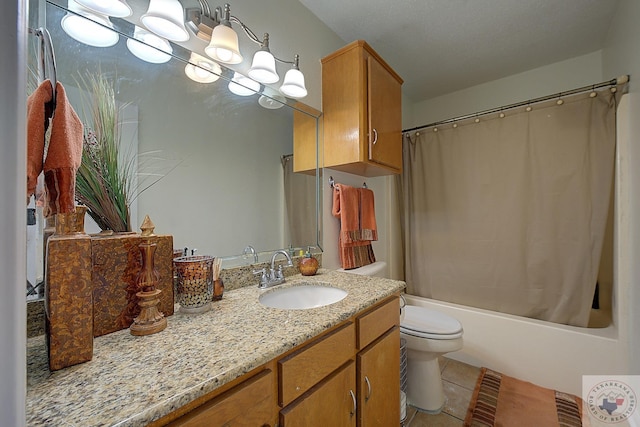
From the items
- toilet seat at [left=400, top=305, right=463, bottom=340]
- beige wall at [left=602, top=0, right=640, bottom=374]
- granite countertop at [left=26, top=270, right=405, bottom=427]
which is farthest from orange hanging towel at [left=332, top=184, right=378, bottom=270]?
beige wall at [left=602, top=0, right=640, bottom=374]

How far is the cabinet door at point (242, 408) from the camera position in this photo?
0.48 m

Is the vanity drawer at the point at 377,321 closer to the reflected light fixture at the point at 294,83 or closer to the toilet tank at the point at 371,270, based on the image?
the toilet tank at the point at 371,270

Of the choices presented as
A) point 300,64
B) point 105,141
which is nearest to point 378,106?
point 300,64

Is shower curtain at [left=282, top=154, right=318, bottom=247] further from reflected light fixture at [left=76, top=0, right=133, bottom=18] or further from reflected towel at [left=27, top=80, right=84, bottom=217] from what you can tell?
reflected towel at [left=27, top=80, right=84, bottom=217]

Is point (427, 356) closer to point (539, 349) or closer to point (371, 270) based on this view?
point (371, 270)

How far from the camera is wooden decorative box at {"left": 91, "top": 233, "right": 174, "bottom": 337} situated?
0.65m

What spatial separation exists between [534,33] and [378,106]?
4.20 feet

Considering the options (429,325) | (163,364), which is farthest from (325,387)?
(429,325)

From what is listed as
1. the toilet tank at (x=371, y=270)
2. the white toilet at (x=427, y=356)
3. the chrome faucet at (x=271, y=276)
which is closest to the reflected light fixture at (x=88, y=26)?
the chrome faucet at (x=271, y=276)

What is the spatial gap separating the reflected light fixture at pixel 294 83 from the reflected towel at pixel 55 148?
3.08ft

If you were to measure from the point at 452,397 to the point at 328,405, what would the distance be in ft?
4.23

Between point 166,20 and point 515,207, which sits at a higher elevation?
point 166,20

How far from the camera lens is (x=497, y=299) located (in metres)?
1.96

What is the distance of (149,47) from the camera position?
897mm
